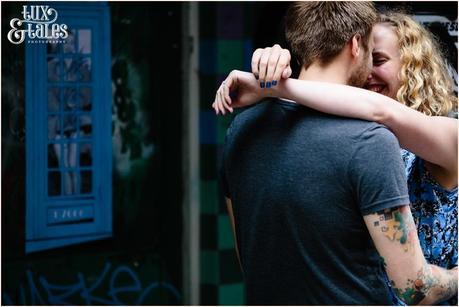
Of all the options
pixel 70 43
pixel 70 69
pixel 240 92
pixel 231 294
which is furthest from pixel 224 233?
pixel 240 92

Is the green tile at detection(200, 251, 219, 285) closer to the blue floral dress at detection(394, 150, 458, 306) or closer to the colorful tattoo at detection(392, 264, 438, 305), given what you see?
the blue floral dress at detection(394, 150, 458, 306)

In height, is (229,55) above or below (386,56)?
above

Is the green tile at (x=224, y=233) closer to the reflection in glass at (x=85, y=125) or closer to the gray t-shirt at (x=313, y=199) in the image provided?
the reflection in glass at (x=85, y=125)

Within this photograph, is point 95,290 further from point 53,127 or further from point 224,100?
point 224,100

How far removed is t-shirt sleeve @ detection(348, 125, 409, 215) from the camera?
1.69 meters

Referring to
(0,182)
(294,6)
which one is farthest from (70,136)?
(294,6)

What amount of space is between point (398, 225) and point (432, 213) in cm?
29

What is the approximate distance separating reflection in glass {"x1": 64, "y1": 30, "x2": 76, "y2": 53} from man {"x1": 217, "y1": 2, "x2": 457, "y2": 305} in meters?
2.05

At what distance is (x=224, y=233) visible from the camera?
4.16 meters

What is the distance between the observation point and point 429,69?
2.18m

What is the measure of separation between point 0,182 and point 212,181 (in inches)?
47.5

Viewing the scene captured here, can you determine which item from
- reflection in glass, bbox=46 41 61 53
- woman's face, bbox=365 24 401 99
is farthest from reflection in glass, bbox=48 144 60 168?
woman's face, bbox=365 24 401 99

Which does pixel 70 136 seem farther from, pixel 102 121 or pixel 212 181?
pixel 212 181

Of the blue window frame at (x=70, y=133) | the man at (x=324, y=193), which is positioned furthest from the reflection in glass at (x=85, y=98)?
the man at (x=324, y=193)
